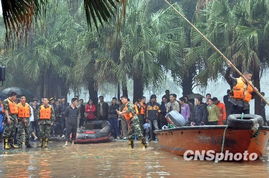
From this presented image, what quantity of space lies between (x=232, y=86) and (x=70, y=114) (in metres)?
10.8

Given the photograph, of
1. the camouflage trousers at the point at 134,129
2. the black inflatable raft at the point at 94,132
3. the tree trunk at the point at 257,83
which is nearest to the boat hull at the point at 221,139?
the camouflage trousers at the point at 134,129

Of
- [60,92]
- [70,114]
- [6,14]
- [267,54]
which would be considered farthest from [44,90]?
[6,14]

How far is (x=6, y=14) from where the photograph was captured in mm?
7824

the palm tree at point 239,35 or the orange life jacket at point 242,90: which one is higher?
the palm tree at point 239,35

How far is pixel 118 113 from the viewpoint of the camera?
22094 millimetres

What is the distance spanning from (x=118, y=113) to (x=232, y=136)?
7802 mm

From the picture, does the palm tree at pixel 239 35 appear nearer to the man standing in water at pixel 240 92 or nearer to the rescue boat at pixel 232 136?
the man standing in water at pixel 240 92

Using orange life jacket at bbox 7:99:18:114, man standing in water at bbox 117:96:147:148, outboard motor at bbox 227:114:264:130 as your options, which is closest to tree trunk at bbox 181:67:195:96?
man standing in water at bbox 117:96:147:148

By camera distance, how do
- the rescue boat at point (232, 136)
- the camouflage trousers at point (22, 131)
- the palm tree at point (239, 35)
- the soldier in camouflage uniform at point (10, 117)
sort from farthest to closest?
the palm tree at point (239, 35)
the camouflage trousers at point (22, 131)
the soldier in camouflage uniform at point (10, 117)
the rescue boat at point (232, 136)

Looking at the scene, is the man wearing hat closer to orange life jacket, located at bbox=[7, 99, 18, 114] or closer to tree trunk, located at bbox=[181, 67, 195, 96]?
orange life jacket, located at bbox=[7, 99, 18, 114]

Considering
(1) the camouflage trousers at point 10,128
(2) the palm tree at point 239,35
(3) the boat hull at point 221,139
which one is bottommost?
(3) the boat hull at point 221,139

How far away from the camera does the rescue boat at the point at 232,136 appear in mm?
14492

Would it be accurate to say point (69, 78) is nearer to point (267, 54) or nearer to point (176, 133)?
point (267, 54)

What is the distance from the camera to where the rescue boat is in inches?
571
